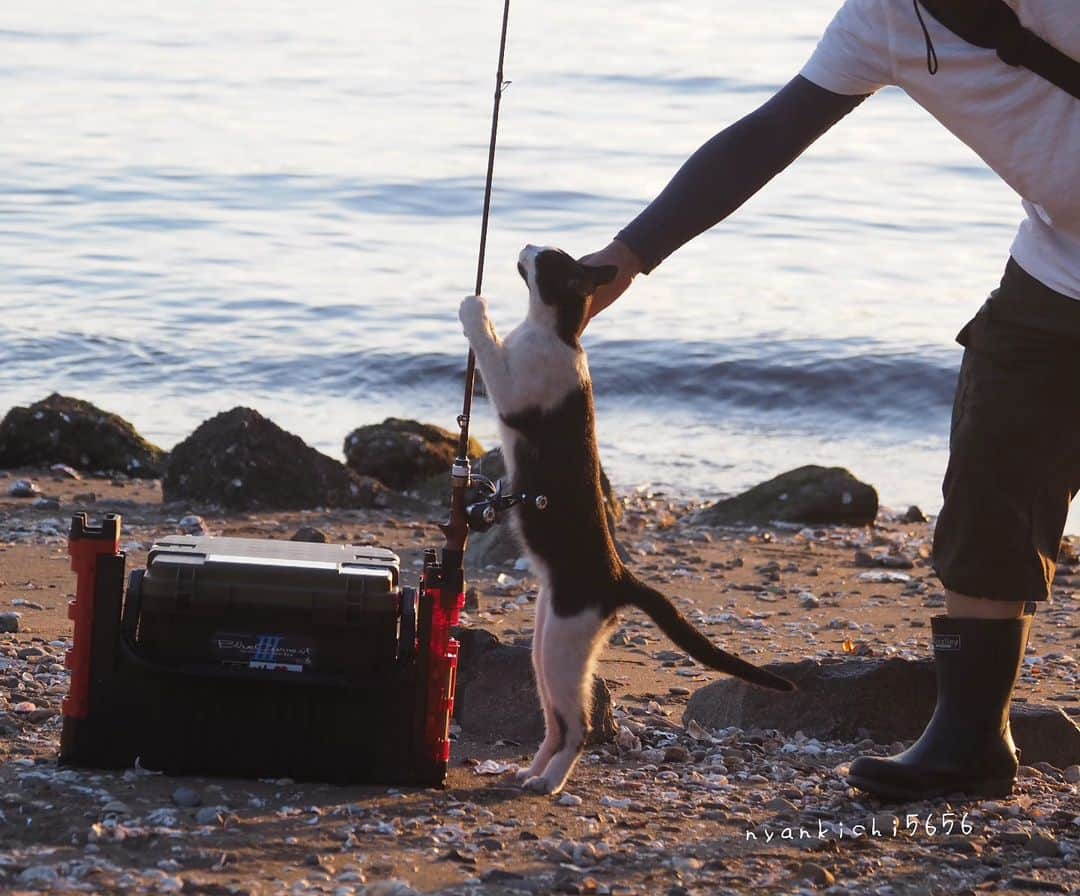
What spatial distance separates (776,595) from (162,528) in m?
2.68

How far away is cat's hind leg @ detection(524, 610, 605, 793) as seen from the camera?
3.93m

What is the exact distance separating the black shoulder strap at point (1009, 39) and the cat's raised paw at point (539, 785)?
1.88m

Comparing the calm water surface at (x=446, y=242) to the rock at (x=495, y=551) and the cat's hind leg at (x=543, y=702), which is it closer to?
the rock at (x=495, y=551)

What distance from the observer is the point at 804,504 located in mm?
8648

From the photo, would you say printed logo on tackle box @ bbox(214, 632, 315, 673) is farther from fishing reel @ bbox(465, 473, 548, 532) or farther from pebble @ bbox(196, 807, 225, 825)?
fishing reel @ bbox(465, 473, 548, 532)

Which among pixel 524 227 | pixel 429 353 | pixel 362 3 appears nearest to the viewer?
pixel 429 353

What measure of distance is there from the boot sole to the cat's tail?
0.28 metres

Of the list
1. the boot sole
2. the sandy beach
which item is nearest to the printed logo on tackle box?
the sandy beach

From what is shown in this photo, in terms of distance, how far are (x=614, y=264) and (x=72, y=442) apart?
5692mm

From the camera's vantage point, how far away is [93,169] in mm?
19500

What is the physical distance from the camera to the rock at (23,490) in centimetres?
795

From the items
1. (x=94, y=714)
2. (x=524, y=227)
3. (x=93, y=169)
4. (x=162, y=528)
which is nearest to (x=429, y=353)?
(x=524, y=227)

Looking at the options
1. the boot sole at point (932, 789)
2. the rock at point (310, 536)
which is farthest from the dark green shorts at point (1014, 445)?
the rock at point (310, 536)

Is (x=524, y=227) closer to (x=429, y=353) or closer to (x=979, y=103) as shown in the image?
(x=429, y=353)
